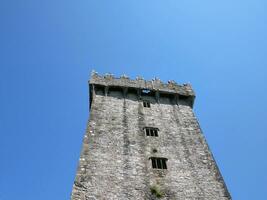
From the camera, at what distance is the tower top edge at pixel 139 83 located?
3196 cm

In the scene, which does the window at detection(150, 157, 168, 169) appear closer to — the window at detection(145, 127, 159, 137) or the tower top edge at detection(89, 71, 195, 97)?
the window at detection(145, 127, 159, 137)

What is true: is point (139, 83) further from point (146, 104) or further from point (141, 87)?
Answer: point (146, 104)

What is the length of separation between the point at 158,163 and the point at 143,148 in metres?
1.64

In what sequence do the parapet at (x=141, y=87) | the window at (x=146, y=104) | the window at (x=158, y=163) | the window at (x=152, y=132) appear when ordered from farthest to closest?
the parapet at (x=141, y=87) < the window at (x=146, y=104) < the window at (x=152, y=132) < the window at (x=158, y=163)

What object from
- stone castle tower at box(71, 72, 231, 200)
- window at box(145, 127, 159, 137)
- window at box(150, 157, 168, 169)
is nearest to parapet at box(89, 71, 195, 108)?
stone castle tower at box(71, 72, 231, 200)

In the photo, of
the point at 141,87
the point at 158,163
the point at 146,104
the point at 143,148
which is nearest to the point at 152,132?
the point at 143,148

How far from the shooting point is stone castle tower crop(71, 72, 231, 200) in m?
21.1

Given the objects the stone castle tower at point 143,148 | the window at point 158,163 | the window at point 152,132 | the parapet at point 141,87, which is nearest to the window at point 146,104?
the stone castle tower at point 143,148

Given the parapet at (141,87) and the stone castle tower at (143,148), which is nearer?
the stone castle tower at (143,148)

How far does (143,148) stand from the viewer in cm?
2456

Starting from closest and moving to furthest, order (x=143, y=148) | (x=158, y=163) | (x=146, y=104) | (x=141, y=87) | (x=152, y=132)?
1. (x=158, y=163)
2. (x=143, y=148)
3. (x=152, y=132)
4. (x=146, y=104)
5. (x=141, y=87)

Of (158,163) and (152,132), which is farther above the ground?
(152,132)

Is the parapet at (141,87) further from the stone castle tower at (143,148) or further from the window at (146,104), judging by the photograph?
the window at (146,104)

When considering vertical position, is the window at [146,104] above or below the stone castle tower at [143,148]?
above
